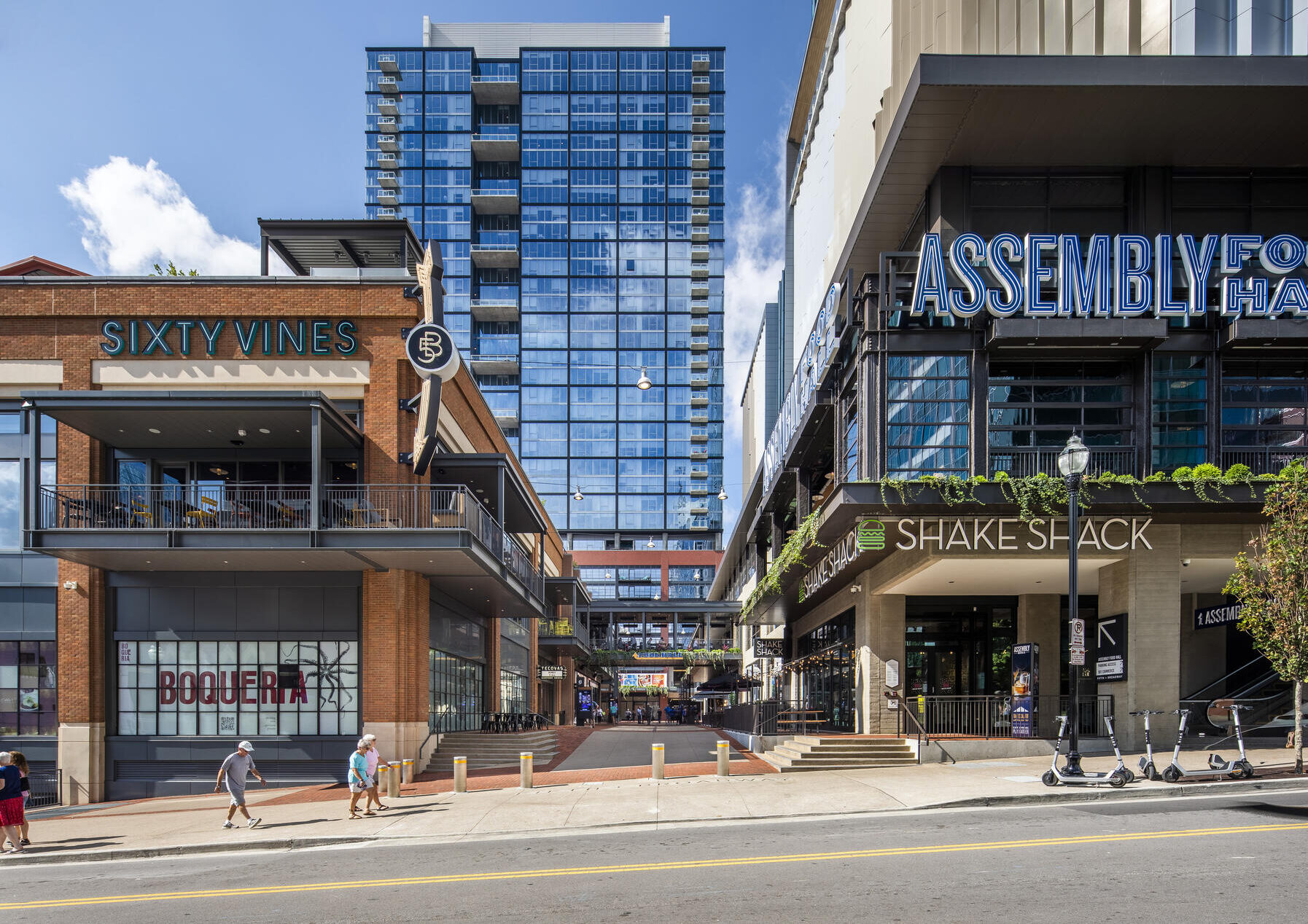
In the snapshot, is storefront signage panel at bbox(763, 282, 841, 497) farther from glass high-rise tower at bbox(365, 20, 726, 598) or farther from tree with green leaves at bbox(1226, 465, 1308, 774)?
glass high-rise tower at bbox(365, 20, 726, 598)

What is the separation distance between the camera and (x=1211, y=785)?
46.3 feet

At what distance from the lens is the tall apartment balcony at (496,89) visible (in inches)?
4712

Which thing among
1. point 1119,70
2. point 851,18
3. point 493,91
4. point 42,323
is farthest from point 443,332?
point 493,91

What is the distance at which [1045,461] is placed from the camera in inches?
851

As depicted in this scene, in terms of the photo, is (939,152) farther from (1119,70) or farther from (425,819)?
(425,819)

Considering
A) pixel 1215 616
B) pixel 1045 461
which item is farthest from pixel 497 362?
pixel 1215 616

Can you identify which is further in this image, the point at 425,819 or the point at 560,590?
the point at 560,590

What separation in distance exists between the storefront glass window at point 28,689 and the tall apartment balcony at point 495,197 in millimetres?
100702

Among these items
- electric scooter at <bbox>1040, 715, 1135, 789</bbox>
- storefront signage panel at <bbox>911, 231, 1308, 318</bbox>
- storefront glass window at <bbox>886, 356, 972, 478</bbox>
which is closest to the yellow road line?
electric scooter at <bbox>1040, 715, 1135, 789</bbox>

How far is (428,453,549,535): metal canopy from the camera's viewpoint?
25.8m

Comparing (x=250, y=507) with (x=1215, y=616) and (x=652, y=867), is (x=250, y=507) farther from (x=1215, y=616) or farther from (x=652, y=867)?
(x=1215, y=616)

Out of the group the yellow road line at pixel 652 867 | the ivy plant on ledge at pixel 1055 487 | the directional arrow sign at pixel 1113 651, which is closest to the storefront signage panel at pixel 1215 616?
the directional arrow sign at pixel 1113 651

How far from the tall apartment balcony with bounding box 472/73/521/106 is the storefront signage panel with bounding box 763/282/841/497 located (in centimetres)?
9280

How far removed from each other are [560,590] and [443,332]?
26634 mm
